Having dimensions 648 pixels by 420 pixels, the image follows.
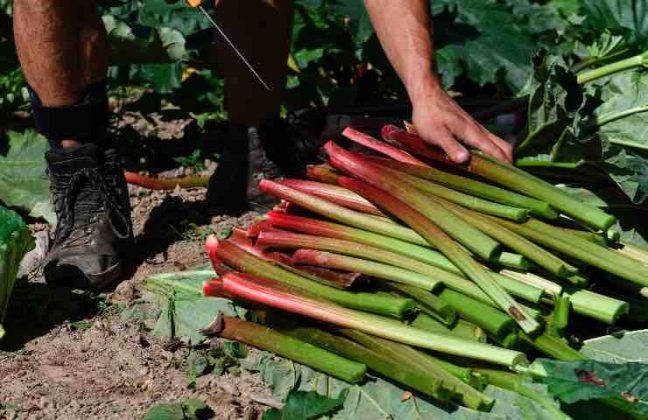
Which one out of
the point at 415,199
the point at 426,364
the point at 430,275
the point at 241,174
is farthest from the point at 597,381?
the point at 241,174

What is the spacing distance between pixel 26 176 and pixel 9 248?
49.7 inches

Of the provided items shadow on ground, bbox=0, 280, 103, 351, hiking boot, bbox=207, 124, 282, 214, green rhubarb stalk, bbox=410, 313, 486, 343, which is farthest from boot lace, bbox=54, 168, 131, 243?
green rhubarb stalk, bbox=410, 313, 486, 343

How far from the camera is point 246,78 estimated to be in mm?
4250

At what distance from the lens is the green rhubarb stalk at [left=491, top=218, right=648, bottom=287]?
2.90 m

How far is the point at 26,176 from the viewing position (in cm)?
441

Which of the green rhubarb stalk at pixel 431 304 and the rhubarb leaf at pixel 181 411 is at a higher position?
the green rhubarb stalk at pixel 431 304

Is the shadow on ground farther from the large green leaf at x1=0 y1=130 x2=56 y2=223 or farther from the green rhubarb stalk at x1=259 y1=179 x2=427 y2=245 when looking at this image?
the green rhubarb stalk at x1=259 y1=179 x2=427 y2=245

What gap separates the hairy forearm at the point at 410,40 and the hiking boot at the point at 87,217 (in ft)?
3.53

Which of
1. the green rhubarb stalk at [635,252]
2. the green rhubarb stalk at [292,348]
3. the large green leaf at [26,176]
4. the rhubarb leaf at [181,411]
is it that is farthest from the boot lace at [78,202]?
the green rhubarb stalk at [635,252]

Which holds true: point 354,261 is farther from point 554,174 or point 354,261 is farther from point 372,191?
point 554,174

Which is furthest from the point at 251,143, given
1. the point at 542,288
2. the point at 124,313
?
the point at 542,288

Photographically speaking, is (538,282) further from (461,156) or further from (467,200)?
(461,156)

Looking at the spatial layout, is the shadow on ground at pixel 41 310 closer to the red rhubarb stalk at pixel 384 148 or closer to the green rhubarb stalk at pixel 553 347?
the red rhubarb stalk at pixel 384 148

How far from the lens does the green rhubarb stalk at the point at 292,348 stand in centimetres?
286
